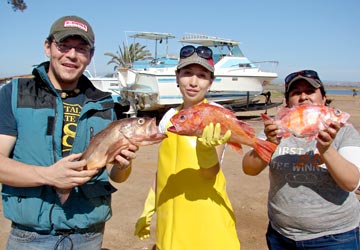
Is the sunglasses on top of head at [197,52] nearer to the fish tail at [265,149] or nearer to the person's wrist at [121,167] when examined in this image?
the fish tail at [265,149]

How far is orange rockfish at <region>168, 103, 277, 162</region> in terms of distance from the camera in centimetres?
263

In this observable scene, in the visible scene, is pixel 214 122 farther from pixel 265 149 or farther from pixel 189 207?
pixel 189 207

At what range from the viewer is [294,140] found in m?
3.08

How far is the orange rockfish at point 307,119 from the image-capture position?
2.61 metres

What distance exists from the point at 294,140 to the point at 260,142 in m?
0.51

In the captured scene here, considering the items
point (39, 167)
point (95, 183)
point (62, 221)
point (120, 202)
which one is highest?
point (39, 167)

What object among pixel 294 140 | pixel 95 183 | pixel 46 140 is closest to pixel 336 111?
pixel 294 140

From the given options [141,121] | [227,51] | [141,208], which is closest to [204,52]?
[141,121]

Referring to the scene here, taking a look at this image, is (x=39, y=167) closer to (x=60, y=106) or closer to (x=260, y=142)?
(x=60, y=106)

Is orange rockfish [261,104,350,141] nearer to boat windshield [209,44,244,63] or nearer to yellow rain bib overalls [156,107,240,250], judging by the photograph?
yellow rain bib overalls [156,107,240,250]

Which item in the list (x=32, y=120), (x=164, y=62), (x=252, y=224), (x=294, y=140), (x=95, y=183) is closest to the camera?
(x=32, y=120)

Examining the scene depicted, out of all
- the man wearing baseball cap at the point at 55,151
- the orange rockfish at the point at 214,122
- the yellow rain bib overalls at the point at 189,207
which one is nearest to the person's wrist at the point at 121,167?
the man wearing baseball cap at the point at 55,151

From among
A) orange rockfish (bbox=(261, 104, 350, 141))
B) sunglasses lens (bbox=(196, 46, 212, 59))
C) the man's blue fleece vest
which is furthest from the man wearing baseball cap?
orange rockfish (bbox=(261, 104, 350, 141))

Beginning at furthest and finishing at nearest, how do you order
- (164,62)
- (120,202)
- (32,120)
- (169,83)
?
(164,62) → (169,83) → (120,202) → (32,120)
